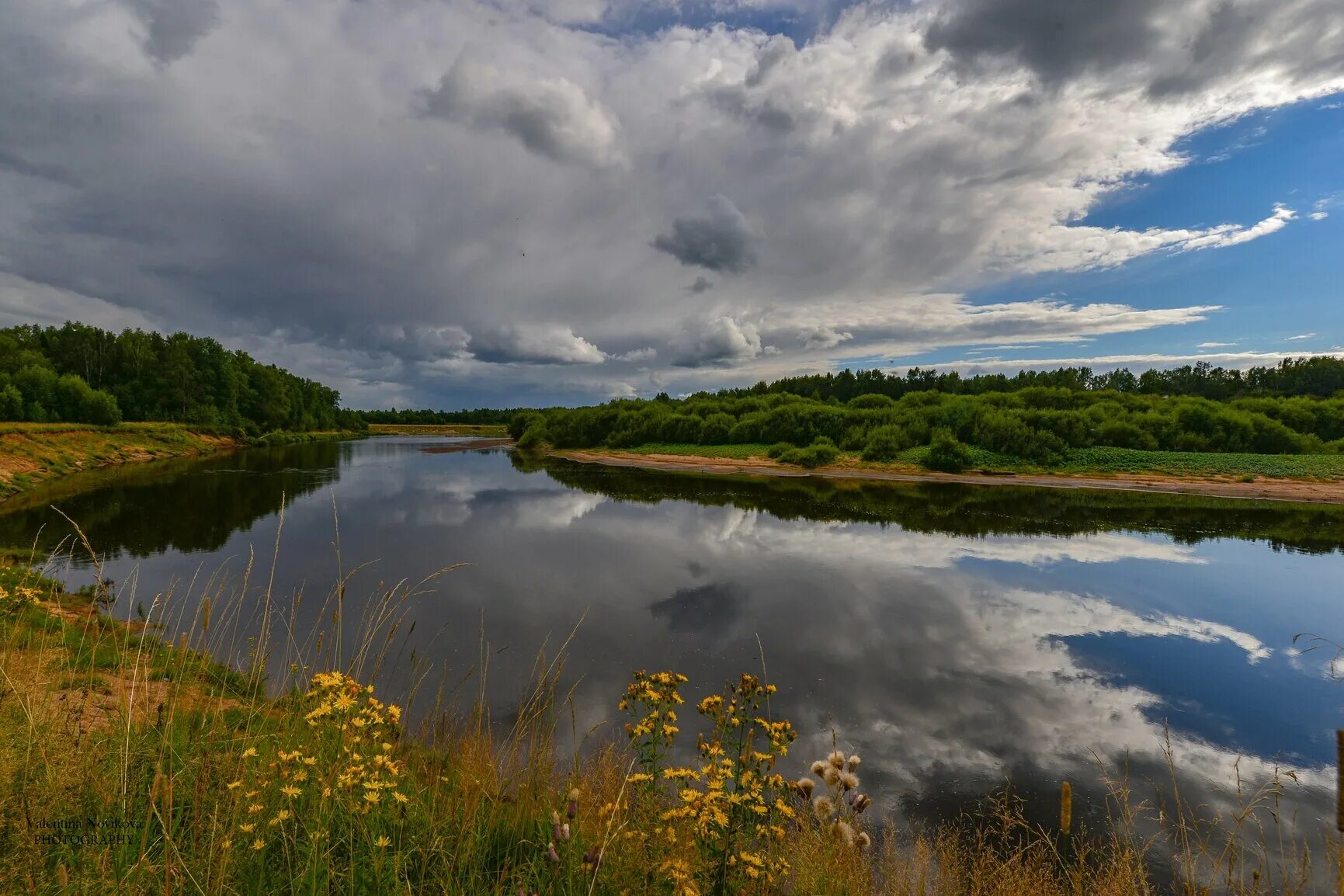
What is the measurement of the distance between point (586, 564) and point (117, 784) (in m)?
15.9

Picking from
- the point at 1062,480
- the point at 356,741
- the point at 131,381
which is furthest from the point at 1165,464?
the point at 131,381

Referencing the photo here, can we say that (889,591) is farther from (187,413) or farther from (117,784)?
(187,413)

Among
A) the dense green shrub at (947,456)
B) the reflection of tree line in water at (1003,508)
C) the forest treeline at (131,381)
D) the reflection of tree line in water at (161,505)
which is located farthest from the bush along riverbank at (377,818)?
the forest treeline at (131,381)

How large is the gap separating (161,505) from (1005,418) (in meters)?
67.5

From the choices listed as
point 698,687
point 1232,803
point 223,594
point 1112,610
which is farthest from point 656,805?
point 1112,610

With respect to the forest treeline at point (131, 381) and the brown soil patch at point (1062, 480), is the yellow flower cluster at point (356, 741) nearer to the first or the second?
the brown soil patch at point (1062, 480)

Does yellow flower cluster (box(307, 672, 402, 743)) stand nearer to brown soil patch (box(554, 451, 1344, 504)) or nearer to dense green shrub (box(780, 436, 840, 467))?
brown soil patch (box(554, 451, 1344, 504))

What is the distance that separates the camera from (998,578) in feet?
58.5

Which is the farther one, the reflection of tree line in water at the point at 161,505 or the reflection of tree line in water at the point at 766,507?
the reflection of tree line in water at the point at 766,507

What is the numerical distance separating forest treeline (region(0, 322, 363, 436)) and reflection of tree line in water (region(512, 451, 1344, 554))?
57905 millimetres

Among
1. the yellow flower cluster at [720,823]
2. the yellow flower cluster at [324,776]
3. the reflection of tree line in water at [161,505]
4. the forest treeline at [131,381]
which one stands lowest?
Answer: the reflection of tree line in water at [161,505]

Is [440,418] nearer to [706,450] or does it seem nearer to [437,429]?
[437,429]

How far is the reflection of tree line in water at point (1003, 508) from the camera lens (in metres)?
26.4

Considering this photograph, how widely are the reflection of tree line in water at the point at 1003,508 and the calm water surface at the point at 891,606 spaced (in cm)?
35
